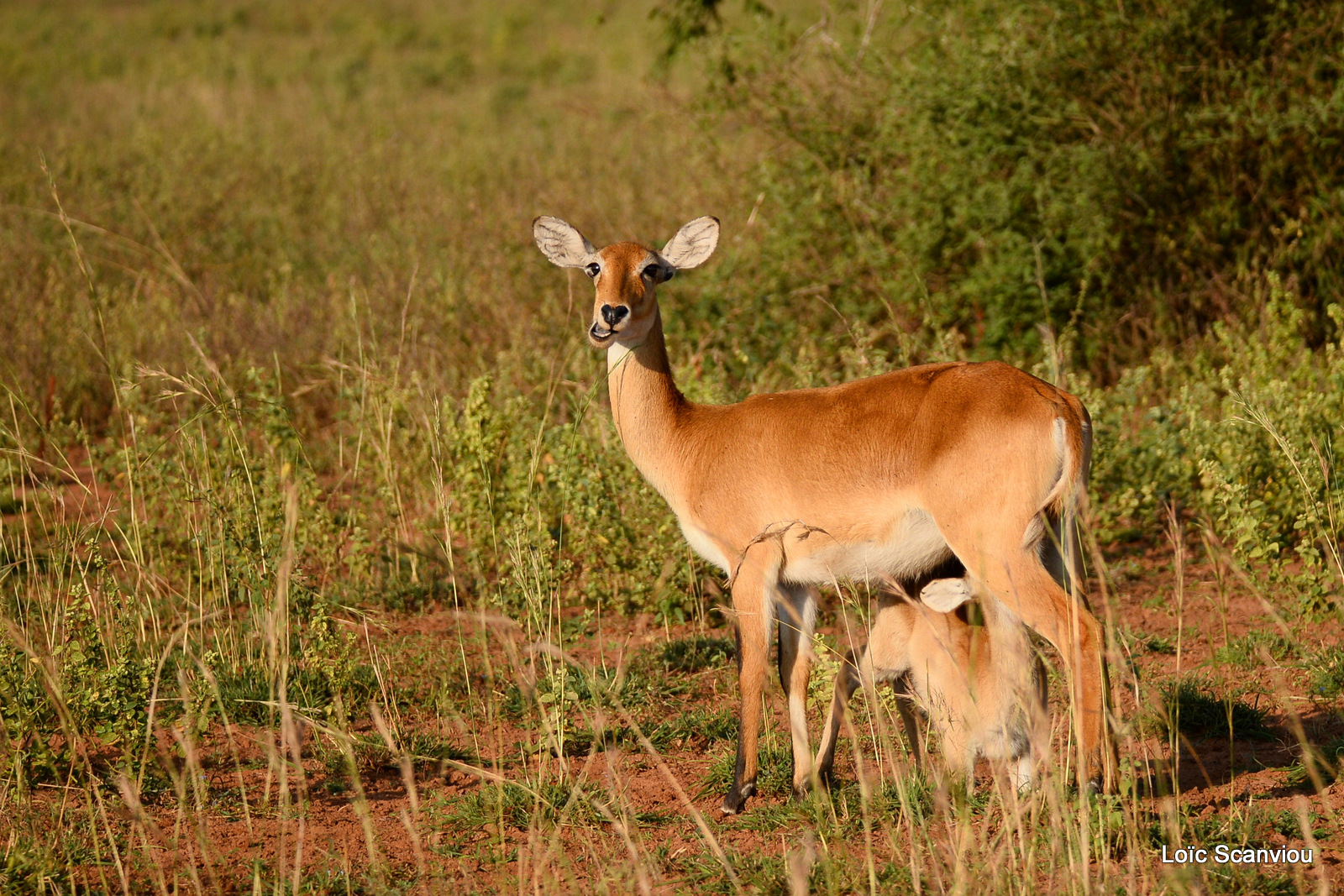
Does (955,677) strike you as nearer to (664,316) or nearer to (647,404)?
(647,404)

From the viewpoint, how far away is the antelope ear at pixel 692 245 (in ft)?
18.0

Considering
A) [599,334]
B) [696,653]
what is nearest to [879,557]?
[599,334]

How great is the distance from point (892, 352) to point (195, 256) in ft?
19.8

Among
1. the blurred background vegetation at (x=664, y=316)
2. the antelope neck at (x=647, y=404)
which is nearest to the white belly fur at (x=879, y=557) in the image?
the antelope neck at (x=647, y=404)

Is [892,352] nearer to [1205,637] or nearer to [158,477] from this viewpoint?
[1205,637]

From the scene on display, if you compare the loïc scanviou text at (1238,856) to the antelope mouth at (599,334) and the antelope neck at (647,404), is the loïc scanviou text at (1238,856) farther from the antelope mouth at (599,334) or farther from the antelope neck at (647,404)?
the antelope mouth at (599,334)

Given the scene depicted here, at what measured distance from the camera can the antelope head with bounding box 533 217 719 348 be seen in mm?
4902

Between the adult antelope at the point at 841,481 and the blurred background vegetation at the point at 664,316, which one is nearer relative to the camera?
the adult antelope at the point at 841,481

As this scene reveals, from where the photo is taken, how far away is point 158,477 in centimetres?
634

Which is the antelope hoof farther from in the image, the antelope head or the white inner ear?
the antelope head

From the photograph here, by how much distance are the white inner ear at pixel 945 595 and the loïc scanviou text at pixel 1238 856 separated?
2.90 ft

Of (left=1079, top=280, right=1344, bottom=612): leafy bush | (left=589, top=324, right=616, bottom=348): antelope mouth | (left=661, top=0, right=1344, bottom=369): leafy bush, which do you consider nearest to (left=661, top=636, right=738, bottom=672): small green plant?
(left=589, top=324, right=616, bottom=348): antelope mouth

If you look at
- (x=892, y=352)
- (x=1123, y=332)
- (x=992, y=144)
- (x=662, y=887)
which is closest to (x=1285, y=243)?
(x=1123, y=332)

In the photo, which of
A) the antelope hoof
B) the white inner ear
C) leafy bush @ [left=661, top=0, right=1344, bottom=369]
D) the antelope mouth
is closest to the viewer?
the white inner ear
